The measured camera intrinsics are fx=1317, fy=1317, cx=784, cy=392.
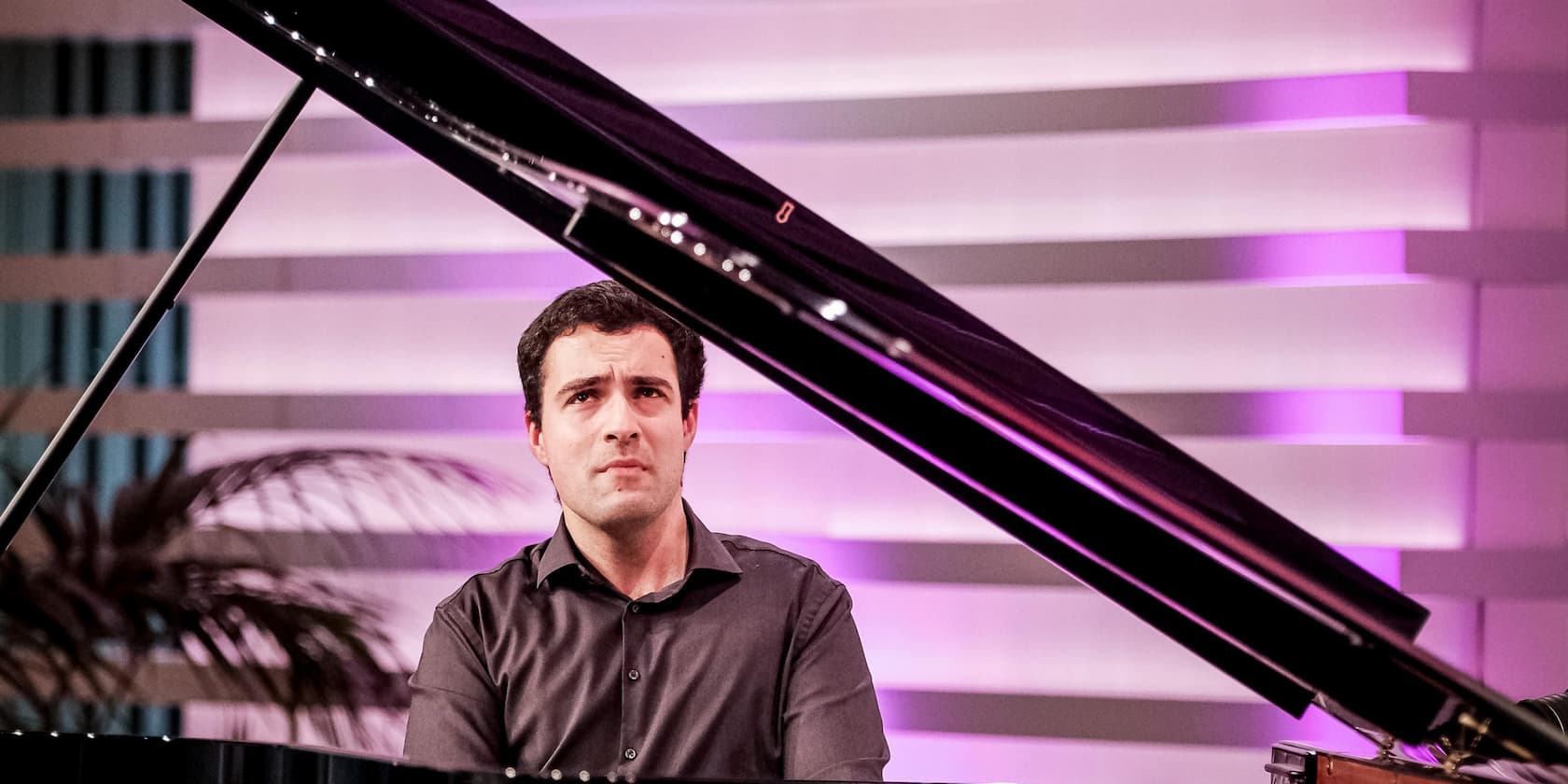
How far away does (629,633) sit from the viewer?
5.27 ft

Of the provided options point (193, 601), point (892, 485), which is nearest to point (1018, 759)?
point (892, 485)

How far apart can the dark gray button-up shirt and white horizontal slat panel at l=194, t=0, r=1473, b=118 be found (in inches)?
40.4

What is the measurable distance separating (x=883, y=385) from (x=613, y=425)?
A: 2.09 ft

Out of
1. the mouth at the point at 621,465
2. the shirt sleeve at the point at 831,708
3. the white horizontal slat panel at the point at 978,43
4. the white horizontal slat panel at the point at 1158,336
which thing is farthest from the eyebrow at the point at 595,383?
the white horizontal slat panel at the point at 978,43

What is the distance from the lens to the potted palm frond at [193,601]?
6.87ft

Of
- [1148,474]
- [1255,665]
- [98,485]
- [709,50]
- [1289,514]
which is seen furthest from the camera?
[98,485]

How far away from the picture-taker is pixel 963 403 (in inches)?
38.2

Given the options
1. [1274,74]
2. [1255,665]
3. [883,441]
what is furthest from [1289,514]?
[883,441]

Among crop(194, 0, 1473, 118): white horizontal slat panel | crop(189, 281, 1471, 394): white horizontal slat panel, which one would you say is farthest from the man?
crop(194, 0, 1473, 118): white horizontal slat panel

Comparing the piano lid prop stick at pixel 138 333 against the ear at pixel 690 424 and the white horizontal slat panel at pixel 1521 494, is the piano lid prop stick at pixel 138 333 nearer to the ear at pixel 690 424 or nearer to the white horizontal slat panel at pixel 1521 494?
the ear at pixel 690 424

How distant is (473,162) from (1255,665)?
766 millimetres

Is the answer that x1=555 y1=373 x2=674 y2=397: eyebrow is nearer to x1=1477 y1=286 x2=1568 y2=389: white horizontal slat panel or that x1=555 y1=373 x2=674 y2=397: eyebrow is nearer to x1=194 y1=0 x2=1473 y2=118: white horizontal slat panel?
x1=194 y1=0 x2=1473 y2=118: white horizontal slat panel

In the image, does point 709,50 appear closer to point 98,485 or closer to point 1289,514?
point 1289,514

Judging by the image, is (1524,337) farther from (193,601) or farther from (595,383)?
(193,601)
